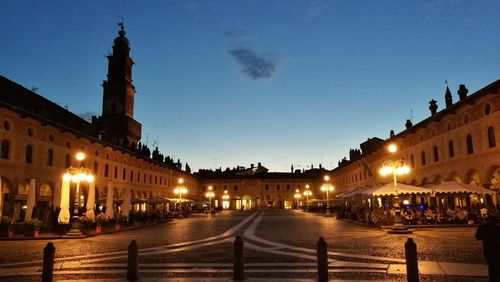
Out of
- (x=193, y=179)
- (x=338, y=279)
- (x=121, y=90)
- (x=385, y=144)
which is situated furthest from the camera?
(x=193, y=179)

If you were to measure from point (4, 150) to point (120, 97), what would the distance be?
40.8 m

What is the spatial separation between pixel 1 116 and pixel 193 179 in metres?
62.3

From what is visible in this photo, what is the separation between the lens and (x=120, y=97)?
6700 cm

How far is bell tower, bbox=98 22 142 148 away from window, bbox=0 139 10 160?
3629 cm

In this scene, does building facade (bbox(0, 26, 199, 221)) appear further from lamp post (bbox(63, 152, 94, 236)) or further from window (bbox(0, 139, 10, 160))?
lamp post (bbox(63, 152, 94, 236))

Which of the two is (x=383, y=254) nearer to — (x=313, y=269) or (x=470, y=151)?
(x=313, y=269)

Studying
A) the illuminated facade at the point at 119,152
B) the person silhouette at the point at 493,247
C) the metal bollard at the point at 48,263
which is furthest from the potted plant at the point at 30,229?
the person silhouette at the point at 493,247

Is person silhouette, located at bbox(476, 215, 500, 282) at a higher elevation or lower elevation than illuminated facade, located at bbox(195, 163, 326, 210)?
lower

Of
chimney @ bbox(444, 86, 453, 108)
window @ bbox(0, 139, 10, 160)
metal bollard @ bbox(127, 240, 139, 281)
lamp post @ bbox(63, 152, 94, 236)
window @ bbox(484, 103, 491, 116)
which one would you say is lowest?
metal bollard @ bbox(127, 240, 139, 281)

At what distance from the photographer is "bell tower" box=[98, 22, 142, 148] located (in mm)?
64894

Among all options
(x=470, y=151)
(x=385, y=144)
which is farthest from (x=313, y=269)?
(x=385, y=144)

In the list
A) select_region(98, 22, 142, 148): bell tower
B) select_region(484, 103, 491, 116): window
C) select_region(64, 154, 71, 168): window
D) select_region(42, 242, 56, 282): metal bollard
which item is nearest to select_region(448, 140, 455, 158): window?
select_region(484, 103, 491, 116): window

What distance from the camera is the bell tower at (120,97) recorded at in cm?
6489

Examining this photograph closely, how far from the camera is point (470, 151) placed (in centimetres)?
2884
